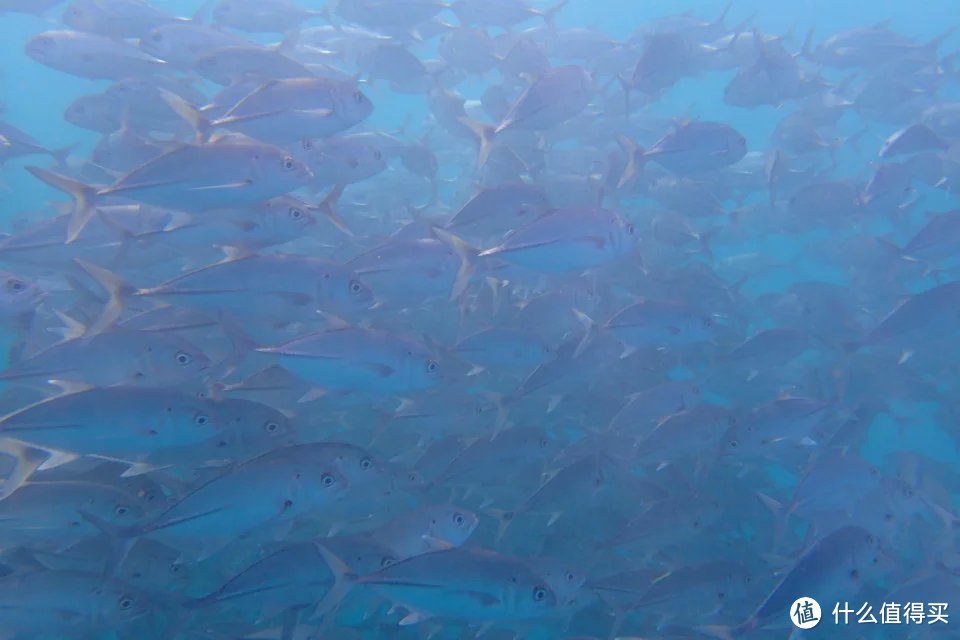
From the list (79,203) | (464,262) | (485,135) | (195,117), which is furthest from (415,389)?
(485,135)

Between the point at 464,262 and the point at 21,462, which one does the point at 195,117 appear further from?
the point at 21,462

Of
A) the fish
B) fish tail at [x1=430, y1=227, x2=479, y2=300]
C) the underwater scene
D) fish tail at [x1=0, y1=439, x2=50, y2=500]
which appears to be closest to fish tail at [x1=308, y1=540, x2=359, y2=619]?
the underwater scene

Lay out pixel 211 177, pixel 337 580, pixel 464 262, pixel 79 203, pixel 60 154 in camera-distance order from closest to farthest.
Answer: pixel 337 580 → pixel 211 177 → pixel 79 203 → pixel 464 262 → pixel 60 154

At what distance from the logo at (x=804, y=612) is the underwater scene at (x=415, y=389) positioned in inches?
1.2

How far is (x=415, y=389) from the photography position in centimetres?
411

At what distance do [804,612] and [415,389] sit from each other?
263cm

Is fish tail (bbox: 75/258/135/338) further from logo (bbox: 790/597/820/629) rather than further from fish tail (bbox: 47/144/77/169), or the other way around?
fish tail (bbox: 47/144/77/169)

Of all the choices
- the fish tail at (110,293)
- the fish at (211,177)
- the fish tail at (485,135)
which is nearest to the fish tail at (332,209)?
the fish at (211,177)

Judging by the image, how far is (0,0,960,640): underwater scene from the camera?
3432 mm

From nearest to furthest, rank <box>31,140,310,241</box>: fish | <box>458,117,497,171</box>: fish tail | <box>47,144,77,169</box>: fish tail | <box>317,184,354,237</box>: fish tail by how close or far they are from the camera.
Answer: <box>31,140,310,241</box>: fish → <box>317,184,354,237</box>: fish tail → <box>458,117,497,171</box>: fish tail → <box>47,144,77,169</box>: fish tail

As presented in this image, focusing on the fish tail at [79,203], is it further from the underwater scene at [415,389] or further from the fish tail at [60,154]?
the fish tail at [60,154]

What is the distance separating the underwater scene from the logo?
0.03 meters

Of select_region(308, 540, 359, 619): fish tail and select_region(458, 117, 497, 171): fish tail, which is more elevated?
select_region(458, 117, 497, 171): fish tail

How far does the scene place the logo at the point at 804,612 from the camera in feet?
10.9
